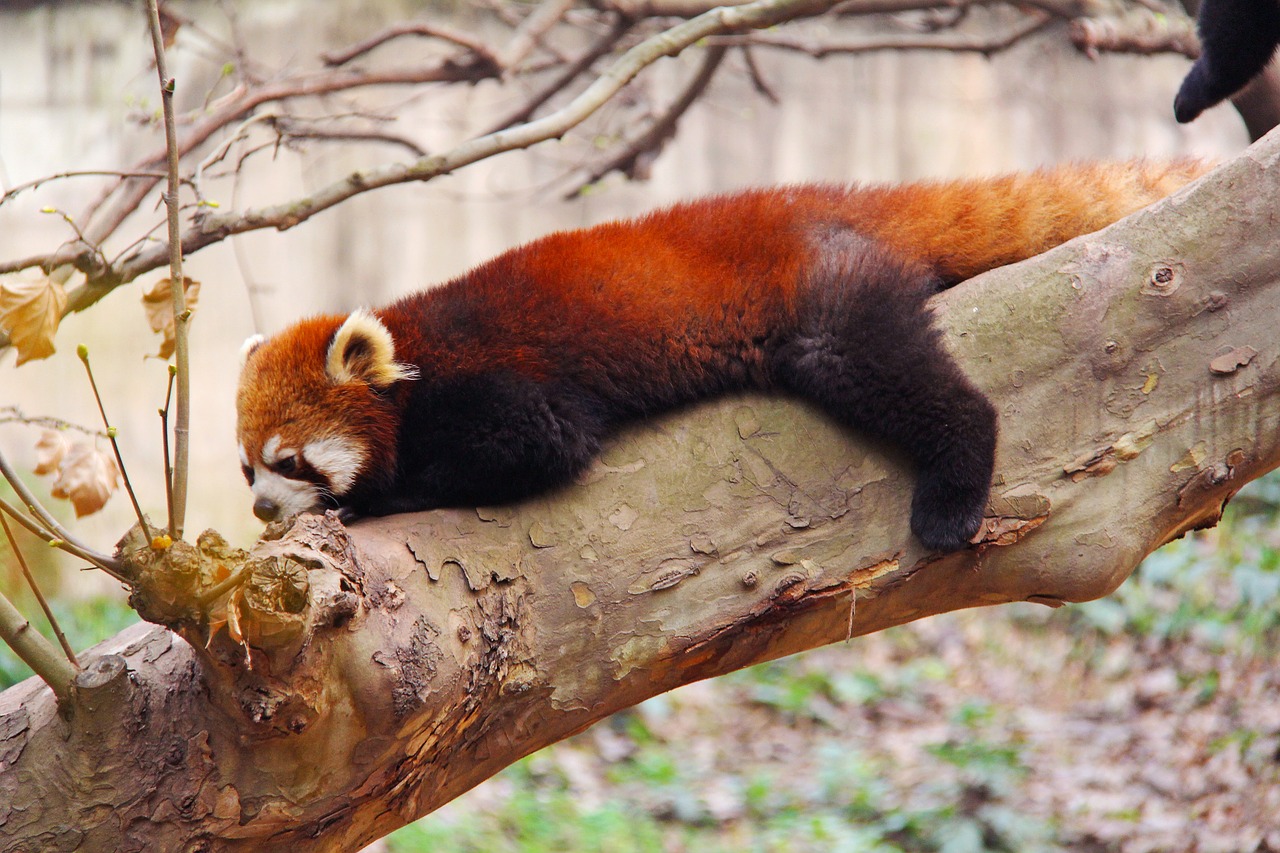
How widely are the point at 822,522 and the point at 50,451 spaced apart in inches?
64.7

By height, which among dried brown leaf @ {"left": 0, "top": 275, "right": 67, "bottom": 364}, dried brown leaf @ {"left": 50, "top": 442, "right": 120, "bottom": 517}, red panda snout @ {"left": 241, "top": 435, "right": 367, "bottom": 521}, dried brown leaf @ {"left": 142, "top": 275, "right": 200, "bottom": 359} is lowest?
red panda snout @ {"left": 241, "top": 435, "right": 367, "bottom": 521}

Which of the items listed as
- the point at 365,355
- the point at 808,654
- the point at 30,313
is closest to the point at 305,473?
the point at 365,355

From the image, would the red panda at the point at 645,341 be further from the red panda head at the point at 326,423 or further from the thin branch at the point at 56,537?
the thin branch at the point at 56,537

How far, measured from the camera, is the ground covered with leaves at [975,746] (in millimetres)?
4980

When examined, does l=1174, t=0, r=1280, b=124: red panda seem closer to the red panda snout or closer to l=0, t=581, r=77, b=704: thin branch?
the red panda snout

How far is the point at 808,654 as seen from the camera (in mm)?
7230

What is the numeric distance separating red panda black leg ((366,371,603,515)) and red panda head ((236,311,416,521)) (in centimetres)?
8

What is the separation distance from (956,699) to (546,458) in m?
5.03

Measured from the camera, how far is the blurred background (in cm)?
513

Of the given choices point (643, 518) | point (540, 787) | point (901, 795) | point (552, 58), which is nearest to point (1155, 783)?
point (901, 795)

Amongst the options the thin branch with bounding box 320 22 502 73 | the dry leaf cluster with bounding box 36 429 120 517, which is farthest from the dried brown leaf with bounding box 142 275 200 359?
the thin branch with bounding box 320 22 502 73

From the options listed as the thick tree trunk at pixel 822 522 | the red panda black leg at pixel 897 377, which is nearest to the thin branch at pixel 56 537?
the thick tree trunk at pixel 822 522

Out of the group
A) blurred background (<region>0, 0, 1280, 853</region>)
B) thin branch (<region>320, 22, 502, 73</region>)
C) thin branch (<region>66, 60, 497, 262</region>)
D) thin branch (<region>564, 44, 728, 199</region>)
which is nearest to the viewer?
thin branch (<region>66, 60, 497, 262</region>)

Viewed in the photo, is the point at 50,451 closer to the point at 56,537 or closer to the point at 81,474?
the point at 81,474
